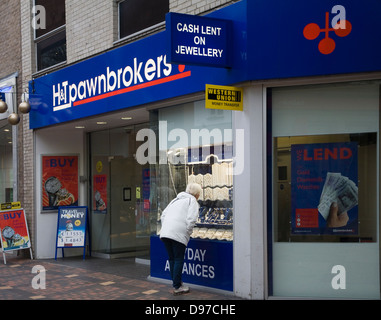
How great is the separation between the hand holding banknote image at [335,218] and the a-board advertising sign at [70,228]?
6.28 m

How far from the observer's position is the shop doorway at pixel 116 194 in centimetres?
1184

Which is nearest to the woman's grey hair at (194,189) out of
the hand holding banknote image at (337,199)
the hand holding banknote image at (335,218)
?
the hand holding banknote image at (337,199)

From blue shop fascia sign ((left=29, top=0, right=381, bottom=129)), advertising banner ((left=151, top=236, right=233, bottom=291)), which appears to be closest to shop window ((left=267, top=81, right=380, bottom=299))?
blue shop fascia sign ((left=29, top=0, right=381, bottom=129))

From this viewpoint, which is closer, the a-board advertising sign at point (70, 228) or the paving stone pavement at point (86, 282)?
the paving stone pavement at point (86, 282)

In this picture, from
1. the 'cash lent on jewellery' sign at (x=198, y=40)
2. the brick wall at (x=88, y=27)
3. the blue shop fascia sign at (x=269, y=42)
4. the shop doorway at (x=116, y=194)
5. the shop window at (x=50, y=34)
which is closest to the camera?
the blue shop fascia sign at (x=269, y=42)

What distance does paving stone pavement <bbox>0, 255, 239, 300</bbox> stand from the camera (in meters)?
7.73

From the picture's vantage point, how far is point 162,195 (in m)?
8.97

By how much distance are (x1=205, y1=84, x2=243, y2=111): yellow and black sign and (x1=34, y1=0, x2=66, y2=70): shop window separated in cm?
553

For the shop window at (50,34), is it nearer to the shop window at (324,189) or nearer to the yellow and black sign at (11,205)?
the yellow and black sign at (11,205)

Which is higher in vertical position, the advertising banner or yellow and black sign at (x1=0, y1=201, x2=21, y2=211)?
yellow and black sign at (x1=0, y1=201, x2=21, y2=211)

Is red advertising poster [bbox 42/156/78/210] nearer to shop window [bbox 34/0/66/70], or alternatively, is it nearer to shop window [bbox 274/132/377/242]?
shop window [bbox 34/0/66/70]

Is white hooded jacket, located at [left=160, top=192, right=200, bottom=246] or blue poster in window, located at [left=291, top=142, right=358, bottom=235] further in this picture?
white hooded jacket, located at [left=160, top=192, right=200, bottom=246]

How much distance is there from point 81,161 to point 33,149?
1.11 m

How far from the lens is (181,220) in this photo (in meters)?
7.65
